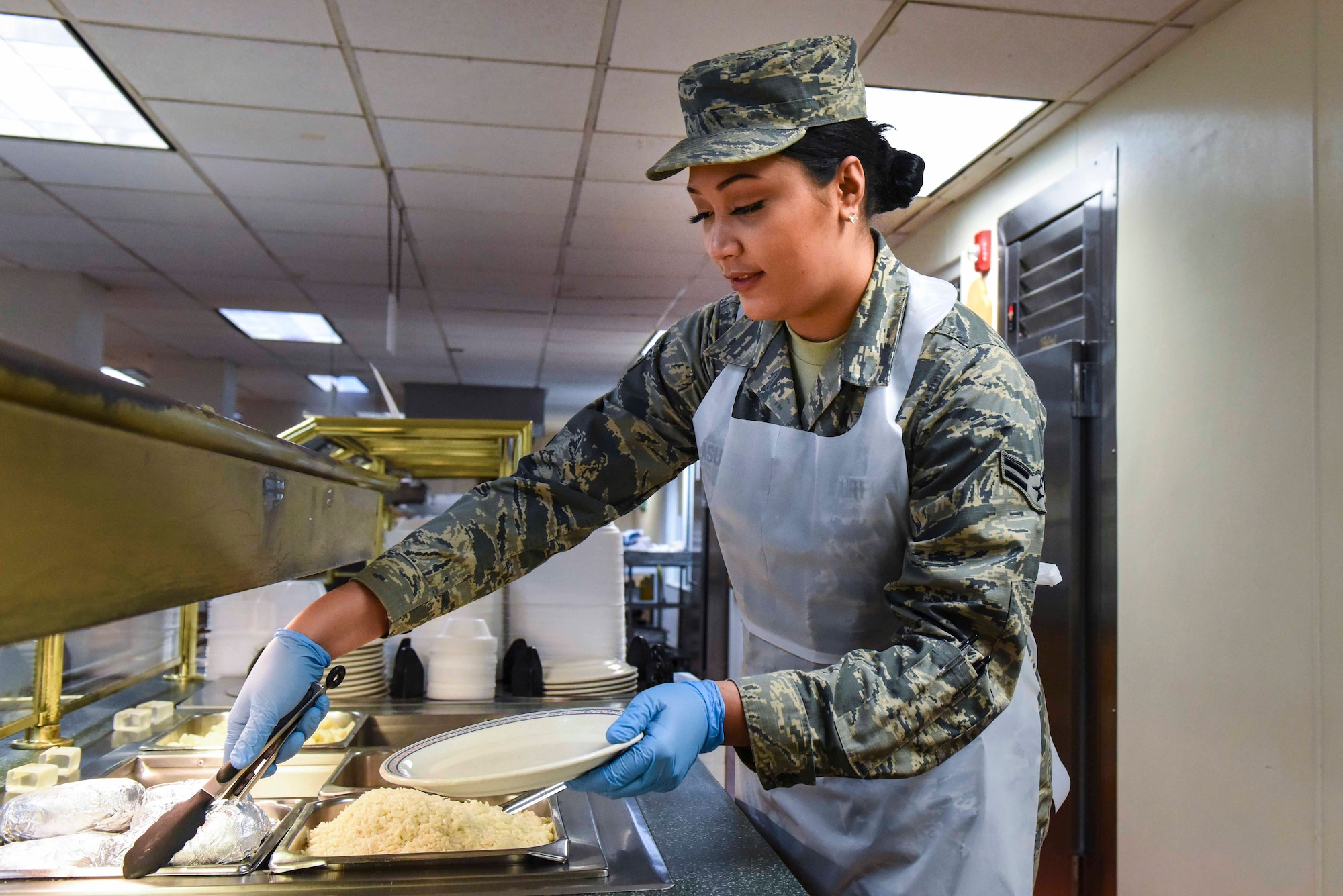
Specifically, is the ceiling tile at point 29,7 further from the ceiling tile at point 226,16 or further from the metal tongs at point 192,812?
the metal tongs at point 192,812

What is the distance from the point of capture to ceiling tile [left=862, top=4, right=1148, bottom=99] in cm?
279

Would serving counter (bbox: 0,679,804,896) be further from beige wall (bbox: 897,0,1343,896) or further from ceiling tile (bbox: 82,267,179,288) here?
ceiling tile (bbox: 82,267,179,288)

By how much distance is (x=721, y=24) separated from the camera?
2863 mm

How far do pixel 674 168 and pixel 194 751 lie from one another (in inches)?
50.3

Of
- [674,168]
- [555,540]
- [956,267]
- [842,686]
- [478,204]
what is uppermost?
[478,204]

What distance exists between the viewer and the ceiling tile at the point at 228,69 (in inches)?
120

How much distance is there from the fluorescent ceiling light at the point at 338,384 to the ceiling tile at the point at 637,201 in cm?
624

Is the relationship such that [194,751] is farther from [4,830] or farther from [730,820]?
[730,820]

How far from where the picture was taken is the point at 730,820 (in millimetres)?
1322

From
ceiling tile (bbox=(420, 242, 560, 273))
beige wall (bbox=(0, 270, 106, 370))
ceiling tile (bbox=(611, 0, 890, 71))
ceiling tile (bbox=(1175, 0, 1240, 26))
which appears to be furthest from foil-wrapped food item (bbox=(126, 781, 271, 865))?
beige wall (bbox=(0, 270, 106, 370))

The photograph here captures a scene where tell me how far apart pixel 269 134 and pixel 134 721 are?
2874 mm

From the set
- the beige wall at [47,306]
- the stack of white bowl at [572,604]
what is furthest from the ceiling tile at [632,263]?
the stack of white bowl at [572,604]

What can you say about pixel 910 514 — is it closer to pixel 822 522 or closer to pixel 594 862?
pixel 822 522

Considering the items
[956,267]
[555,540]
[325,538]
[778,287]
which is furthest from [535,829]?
Result: [956,267]
